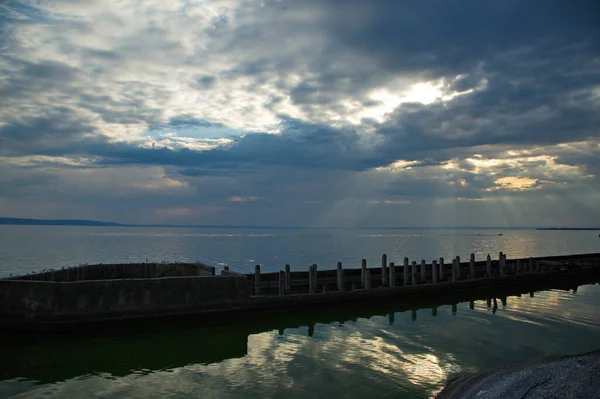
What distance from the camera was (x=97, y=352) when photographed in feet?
45.8

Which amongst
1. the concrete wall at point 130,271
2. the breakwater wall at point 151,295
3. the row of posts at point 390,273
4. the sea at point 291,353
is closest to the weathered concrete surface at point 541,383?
the sea at point 291,353

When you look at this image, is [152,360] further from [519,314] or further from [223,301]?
[519,314]

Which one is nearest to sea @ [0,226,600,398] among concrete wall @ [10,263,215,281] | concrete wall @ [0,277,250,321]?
concrete wall @ [0,277,250,321]

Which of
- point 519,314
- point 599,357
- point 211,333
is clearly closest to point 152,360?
point 211,333

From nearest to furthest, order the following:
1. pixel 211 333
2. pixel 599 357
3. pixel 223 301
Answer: pixel 599 357 → pixel 211 333 → pixel 223 301

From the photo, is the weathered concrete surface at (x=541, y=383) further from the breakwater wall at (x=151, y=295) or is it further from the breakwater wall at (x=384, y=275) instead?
the breakwater wall at (x=384, y=275)

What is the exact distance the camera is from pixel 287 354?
571 inches

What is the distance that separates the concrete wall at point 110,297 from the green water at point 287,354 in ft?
2.54

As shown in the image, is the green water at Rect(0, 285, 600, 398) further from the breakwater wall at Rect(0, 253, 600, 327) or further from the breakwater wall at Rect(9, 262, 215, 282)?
the breakwater wall at Rect(9, 262, 215, 282)

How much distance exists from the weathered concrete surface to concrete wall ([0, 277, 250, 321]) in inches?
409

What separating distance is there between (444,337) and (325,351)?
5.49 meters

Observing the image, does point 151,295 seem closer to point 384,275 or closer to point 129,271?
point 129,271

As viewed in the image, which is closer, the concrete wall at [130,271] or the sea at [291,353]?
the sea at [291,353]

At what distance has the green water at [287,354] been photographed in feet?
36.9
